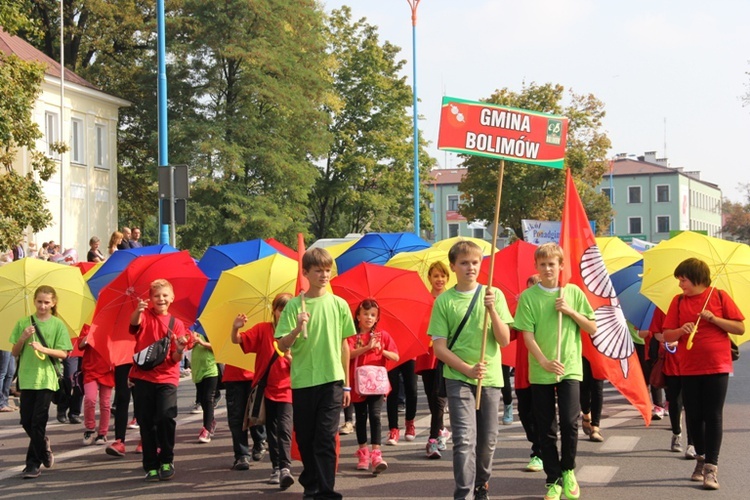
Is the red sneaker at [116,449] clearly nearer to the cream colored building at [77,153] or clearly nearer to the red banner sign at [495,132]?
the red banner sign at [495,132]

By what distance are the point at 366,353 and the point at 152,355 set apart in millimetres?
1841

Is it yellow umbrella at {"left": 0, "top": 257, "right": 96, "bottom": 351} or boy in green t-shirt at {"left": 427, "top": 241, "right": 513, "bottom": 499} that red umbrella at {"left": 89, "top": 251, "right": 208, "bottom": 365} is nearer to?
yellow umbrella at {"left": 0, "top": 257, "right": 96, "bottom": 351}

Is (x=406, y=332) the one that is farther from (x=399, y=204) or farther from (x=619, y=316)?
(x=399, y=204)

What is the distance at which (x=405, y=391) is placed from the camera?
35.0ft

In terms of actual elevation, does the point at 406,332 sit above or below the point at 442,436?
above

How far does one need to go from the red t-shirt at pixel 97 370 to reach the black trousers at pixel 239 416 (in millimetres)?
1814

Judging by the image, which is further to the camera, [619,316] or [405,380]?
[405,380]

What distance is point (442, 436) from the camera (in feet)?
33.1

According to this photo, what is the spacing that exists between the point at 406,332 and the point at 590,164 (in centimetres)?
4332

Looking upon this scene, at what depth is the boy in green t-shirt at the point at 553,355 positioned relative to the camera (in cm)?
767

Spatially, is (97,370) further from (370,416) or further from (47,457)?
(370,416)


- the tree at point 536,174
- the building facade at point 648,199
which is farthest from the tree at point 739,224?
the tree at point 536,174

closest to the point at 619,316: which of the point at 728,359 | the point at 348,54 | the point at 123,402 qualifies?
the point at 728,359

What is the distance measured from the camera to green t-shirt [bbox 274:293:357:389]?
7465 millimetres
